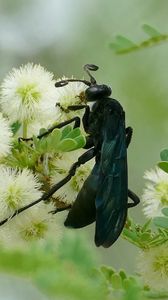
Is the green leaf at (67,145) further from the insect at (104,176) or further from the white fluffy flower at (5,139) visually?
the insect at (104,176)

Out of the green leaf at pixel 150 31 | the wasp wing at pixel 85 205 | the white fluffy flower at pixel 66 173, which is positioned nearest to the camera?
the green leaf at pixel 150 31

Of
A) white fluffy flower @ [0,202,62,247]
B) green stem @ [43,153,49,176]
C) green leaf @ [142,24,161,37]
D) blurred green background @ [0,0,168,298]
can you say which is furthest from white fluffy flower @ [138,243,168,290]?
blurred green background @ [0,0,168,298]

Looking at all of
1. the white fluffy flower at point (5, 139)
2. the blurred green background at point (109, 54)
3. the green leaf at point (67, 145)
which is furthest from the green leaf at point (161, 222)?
the blurred green background at point (109, 54)

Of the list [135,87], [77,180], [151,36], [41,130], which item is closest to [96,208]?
[77,180]

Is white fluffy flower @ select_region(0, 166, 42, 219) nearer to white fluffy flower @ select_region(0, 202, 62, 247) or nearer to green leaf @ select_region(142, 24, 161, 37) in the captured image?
white fluffy flower @ select_region(0, 202, 62, 247)

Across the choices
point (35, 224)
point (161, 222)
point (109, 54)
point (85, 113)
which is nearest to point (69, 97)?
point (85, 113)
